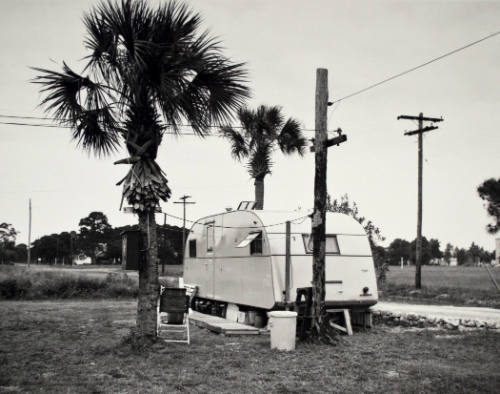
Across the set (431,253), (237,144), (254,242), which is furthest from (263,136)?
(431,253)

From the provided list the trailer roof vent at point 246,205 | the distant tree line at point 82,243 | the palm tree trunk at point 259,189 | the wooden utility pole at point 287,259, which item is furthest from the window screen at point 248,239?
the distant tree line at point 82,243

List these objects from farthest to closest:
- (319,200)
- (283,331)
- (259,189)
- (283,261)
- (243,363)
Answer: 1. (259,189)
2. (283,261)
3. (319,200)
4. (283,331)
5. (243,363)

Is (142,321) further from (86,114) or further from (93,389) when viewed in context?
(86,114)

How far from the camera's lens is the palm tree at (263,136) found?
19859 mm

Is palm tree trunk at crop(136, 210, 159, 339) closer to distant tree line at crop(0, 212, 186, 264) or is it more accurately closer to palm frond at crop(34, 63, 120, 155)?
palm frond at crop(34, 63, 120, 155)

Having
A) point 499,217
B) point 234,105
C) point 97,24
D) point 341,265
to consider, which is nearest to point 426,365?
point 341,265

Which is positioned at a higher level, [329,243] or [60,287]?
[329,243]

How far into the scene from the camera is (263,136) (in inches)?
790

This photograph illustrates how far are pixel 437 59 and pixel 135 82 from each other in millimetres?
6291

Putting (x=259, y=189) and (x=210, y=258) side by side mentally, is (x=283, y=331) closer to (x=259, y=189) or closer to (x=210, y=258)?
(x=210, y=258)

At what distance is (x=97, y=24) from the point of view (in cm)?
952

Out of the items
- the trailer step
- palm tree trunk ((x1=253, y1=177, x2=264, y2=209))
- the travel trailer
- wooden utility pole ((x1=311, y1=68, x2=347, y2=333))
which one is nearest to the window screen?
the travel trailer

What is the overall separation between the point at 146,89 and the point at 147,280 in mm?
3307

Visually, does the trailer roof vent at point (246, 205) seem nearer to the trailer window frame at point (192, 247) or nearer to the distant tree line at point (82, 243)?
the trailer window frame at point (192, 247)
